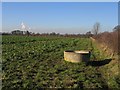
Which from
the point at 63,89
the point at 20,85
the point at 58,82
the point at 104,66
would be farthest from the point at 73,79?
the point at 104,66

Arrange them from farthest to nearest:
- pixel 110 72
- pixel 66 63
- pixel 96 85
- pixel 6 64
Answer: pixel 66 63 → pixel 6 64 → pixel 110 72 → pixel 96 85

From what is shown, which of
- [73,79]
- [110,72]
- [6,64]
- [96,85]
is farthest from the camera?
[6,64]

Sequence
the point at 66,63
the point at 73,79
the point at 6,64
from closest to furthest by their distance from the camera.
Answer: the point at 73,79
the point at 6,64
the point at 66,63

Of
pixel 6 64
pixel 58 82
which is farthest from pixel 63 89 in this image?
pixel 6 64

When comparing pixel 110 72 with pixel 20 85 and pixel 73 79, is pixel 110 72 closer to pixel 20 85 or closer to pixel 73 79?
pixel 73 79

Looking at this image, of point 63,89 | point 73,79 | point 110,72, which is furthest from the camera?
point 110,72

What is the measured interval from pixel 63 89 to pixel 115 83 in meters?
2.86

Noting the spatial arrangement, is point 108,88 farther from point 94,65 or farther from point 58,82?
point 94,65

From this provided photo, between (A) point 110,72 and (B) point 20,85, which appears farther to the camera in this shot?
(A) point 110,72

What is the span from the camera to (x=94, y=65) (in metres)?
19.1

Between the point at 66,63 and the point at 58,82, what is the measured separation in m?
6.21

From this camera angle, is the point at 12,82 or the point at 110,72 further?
the point at 110,72

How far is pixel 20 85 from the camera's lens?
495 inches

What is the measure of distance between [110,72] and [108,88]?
3.87 m
